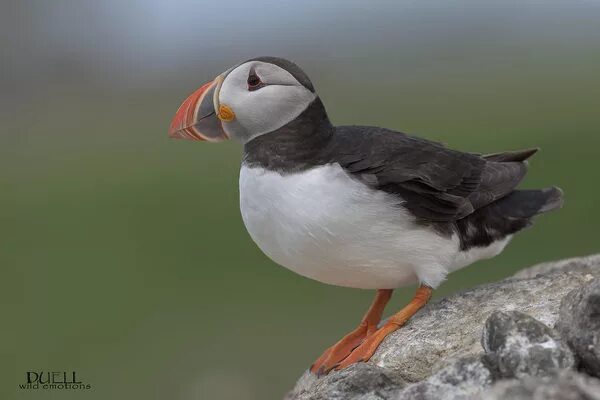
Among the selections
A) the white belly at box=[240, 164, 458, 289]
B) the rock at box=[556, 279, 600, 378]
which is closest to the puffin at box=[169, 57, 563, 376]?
the white belly at box=[240, 164, 458, 289]

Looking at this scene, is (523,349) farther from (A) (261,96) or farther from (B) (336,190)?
(A) (261,96)

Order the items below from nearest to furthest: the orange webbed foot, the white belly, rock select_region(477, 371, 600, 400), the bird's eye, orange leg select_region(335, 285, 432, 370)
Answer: rock select_region(477, 371, 600, 400)
the white belly
orange leg select_region(335, 285, 432, 370)
the bird's eye
the orange webbed foot

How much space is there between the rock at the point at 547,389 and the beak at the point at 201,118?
7.57ft

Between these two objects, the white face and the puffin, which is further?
the white face

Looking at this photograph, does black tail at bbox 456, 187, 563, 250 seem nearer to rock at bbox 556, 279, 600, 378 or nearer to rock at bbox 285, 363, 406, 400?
rock at bbox 285, 363, 406, 400

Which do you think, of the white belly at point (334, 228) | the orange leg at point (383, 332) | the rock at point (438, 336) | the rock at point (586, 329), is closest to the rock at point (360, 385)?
the rock at point (438, 336)

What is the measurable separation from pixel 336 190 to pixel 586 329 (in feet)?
4.94

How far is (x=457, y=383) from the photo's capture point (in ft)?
11.8

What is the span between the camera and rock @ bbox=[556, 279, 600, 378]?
11.7 feet

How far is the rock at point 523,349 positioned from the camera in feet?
11.5

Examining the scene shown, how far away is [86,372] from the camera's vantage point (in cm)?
1000

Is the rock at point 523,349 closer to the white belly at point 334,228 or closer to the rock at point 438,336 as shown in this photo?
the rock at point 438,336

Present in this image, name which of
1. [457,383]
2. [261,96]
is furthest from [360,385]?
[261,96]

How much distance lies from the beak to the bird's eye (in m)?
0.17
